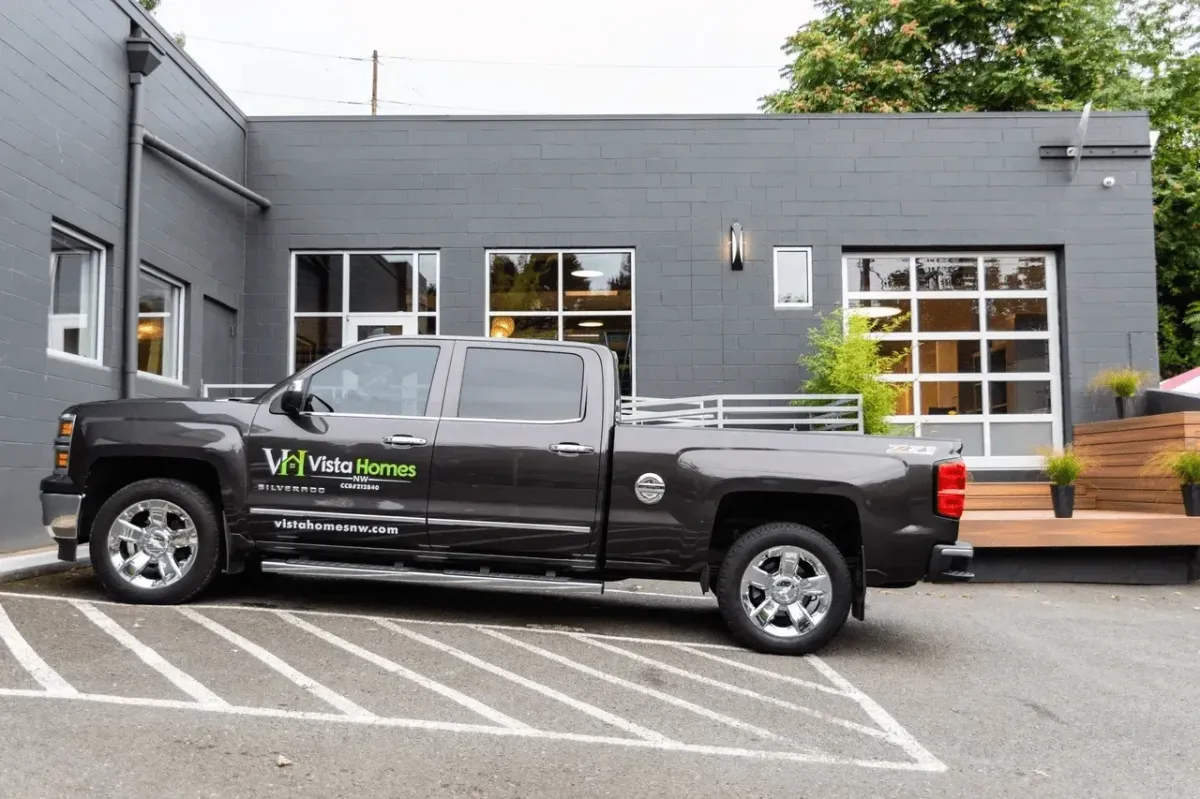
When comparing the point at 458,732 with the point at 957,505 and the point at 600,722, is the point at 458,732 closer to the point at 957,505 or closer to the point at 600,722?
A: the point at 600,722

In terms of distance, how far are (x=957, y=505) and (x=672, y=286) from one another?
8375mm

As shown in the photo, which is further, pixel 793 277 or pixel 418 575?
pixel 793 277

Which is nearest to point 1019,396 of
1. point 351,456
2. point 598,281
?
point 598,281

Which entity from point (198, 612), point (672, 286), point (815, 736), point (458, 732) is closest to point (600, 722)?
point (458, 732)

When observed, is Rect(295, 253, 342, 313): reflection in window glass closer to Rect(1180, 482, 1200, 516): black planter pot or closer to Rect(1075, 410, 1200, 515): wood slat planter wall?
Rect(1075, 410, 1200, 515): wood slat planter wall

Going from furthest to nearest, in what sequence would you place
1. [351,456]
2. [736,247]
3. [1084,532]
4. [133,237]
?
[736,247], [133,237], [1084,532], [351,456]

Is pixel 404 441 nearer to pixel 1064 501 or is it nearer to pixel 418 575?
pixel 418 575

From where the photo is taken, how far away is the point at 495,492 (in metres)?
6.37

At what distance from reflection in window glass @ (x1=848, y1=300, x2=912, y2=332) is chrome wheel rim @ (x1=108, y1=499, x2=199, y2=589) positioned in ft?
33.0

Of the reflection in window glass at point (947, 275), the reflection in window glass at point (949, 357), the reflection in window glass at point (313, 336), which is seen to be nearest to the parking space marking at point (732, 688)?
the reflection in window glass at point (313, 336)

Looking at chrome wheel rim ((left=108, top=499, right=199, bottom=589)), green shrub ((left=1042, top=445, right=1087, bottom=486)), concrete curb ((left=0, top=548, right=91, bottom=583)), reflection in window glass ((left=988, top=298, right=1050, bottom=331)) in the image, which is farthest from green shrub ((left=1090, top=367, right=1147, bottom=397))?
concrete curb ((left=0, top=548, right=91, bottom=583))

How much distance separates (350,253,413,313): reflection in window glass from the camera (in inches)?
560

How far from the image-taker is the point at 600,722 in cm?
471

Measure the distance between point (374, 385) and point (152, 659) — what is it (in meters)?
2.15
